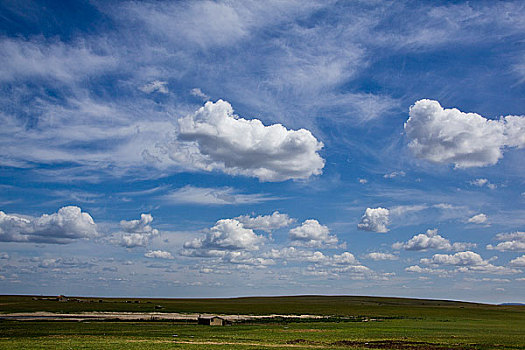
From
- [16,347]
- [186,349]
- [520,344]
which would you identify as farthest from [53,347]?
[520,344]

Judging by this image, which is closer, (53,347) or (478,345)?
(53,347)

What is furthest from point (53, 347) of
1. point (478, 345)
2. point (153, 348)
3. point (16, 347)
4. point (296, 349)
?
point (478, 345)

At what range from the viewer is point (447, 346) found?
52.6 metres

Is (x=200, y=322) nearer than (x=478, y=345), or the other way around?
(x=478, y=345)

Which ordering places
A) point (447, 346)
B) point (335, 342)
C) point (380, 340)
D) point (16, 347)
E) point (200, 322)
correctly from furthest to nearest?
point (200, 322)
point (380, 340)
point (335, 342)
point (447, 346)
point (16, 347)

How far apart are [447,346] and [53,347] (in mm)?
40626

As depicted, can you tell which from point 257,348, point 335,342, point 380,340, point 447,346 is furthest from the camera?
point 380,340

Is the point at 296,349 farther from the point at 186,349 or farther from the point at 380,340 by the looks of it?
the point at 380,340

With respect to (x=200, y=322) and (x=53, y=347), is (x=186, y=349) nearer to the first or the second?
(x=53, y=347)

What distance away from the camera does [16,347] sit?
42.5 metres

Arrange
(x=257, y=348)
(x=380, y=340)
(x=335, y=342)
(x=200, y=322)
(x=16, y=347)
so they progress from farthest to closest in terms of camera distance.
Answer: (x=200, y=322), (x=380, y=340), (x=335, y=342), (x=257, y=348), (x=16, y=347)

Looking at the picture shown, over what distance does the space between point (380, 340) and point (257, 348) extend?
855 inches

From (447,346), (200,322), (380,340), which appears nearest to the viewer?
(447,346)

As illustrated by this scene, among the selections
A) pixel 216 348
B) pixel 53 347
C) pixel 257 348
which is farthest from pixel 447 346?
pixel 53 347
